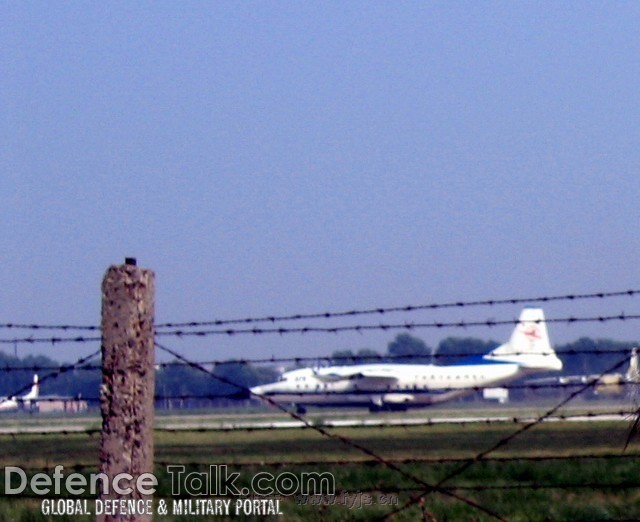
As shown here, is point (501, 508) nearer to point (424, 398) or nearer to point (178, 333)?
point (178, 333)

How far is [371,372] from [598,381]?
176 ft

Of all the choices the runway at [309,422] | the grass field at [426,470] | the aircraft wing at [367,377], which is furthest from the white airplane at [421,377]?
the grass field at [426,470]

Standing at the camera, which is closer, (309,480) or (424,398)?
(309,480)

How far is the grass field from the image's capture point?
666cm

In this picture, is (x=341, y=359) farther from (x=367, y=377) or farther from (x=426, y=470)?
(x=367, y=377)

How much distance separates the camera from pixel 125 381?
4.53 metres

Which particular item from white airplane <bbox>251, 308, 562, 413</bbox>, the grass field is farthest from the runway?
white airplane <bbox>251, 308, 562, 413</bbox>

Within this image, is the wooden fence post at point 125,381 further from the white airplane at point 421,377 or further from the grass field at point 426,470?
the white airplane at point 421,377

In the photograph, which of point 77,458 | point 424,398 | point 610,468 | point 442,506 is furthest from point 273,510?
point 424,398

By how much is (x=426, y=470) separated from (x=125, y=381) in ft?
28.4

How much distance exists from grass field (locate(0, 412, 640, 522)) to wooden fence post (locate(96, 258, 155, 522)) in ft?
1.71

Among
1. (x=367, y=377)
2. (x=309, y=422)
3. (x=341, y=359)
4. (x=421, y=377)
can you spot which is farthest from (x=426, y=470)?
(x=421, y=377)

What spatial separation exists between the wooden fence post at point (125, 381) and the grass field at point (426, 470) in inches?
20.5

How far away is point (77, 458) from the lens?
15.8 m
